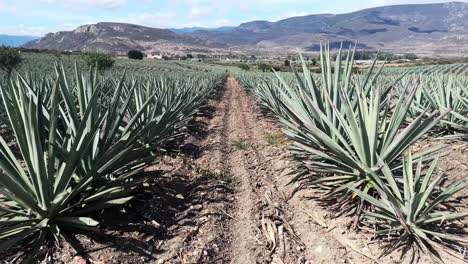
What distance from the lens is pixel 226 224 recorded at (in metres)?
3.62

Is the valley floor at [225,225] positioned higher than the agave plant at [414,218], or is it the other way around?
the agave plant at [414,218]

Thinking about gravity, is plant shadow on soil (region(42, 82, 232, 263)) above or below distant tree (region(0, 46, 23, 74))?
above

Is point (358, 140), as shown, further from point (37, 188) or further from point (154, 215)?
point (37, 188)

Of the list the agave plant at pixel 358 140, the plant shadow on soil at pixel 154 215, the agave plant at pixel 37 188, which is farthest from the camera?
the agave plant at pixel 358 140

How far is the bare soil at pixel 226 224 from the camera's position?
9.87ft

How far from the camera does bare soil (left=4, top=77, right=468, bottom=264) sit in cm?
301

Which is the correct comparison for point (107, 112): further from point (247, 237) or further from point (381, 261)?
point (381, 261)

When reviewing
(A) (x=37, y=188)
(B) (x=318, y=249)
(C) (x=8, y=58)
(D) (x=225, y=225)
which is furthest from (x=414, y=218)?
(C) (x=8, y=58)

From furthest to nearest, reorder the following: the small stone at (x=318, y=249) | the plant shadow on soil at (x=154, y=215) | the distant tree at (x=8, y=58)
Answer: the distant tree at (x=8, y=58)
the small stone at (x=318, y=249)
the plant shadow on soil at (x=154, y=215)

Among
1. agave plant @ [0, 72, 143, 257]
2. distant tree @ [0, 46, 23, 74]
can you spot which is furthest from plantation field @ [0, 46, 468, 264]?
distant tree @ [0, 46, 23, 74]

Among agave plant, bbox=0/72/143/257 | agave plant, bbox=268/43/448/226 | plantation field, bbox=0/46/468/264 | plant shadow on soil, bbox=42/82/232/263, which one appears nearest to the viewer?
agave plant, bbox=0/72/143/257

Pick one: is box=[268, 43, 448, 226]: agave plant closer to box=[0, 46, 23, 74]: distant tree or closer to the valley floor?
the valley floor

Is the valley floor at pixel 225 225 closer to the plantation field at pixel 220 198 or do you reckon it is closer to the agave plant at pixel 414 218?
the plantation field at pixel 220 198

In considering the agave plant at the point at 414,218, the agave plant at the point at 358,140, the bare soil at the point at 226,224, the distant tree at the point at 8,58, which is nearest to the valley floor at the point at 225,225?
the bare soil at the point at 226,224
